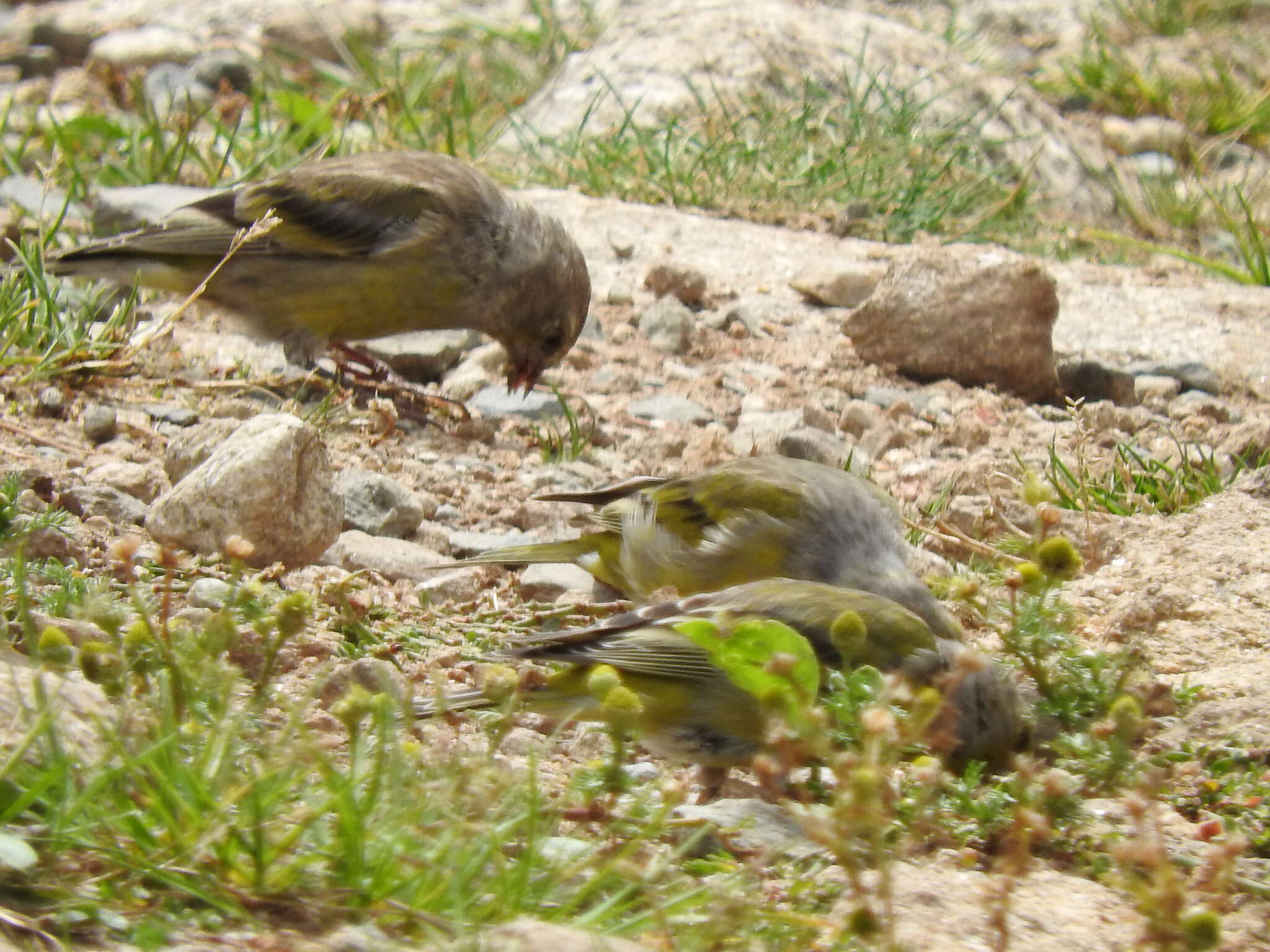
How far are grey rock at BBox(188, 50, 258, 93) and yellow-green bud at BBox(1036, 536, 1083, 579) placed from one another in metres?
8.27

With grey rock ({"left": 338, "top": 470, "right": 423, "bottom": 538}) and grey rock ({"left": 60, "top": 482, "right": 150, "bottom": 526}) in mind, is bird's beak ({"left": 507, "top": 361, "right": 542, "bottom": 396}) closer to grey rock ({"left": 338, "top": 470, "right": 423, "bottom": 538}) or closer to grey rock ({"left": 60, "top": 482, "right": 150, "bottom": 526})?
grey rock ({"left": 338, "top": 470, "right": 423, "bottom": 538})

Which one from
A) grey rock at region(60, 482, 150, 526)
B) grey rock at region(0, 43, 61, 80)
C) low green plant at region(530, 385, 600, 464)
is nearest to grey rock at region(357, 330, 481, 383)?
low green plant at region(530, 385, 600, 464)

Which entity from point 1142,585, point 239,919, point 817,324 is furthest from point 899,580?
point 817,324

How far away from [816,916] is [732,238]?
536 cm

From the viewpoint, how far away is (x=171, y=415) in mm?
5195

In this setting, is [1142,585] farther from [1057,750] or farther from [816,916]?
[816,916]

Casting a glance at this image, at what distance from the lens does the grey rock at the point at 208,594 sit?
367cm

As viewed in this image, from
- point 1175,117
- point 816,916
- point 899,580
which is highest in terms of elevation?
point 816,916

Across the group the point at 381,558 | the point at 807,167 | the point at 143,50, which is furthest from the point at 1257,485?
the point at 143,50

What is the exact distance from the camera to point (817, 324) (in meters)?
6.83

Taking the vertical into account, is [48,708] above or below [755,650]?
above

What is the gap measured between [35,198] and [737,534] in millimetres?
4268

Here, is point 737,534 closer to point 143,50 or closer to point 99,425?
point 99,425

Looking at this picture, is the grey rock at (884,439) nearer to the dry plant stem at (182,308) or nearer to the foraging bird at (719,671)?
the foraging bird at (719,671)
